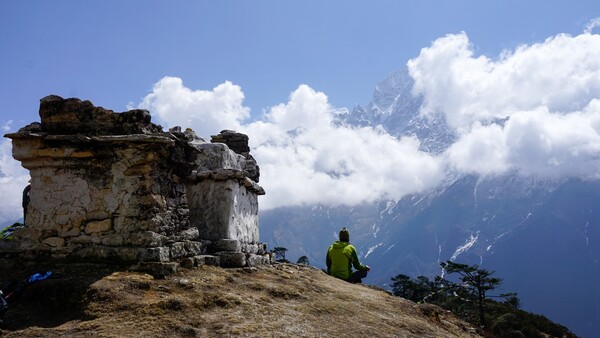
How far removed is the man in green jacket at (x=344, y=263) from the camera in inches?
436

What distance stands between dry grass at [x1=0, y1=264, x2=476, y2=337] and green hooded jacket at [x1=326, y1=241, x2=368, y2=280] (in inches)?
104

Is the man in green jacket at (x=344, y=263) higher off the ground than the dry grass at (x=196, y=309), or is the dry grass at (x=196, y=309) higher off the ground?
the man in green jacket at (x=344, y=263)

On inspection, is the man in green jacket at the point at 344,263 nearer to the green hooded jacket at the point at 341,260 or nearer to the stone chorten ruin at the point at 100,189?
the green hooded jacket at the point at 341,260

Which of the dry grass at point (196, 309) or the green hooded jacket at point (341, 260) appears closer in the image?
the dry grass at point (196, 309)

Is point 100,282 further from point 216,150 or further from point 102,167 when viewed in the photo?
point 216,150

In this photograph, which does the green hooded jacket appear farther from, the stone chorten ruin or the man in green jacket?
the stone chorten ruin

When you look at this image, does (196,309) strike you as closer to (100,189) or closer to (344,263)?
(100,189)

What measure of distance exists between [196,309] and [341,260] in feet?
17.8

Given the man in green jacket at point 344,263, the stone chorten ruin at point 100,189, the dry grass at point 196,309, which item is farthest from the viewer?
the man in green jacket at point 344,263


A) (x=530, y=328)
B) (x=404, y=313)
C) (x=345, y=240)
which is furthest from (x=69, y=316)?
(x=530, y=328)

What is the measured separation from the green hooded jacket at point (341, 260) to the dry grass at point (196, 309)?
264 centimetres

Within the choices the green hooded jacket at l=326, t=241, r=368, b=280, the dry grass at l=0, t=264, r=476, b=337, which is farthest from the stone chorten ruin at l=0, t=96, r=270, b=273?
the green hooded jacket at l=326, t=241, r=368, b=280

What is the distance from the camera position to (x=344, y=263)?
1108cm

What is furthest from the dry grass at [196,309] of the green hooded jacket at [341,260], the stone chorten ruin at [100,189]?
the green hooded jacket at [341,260]
